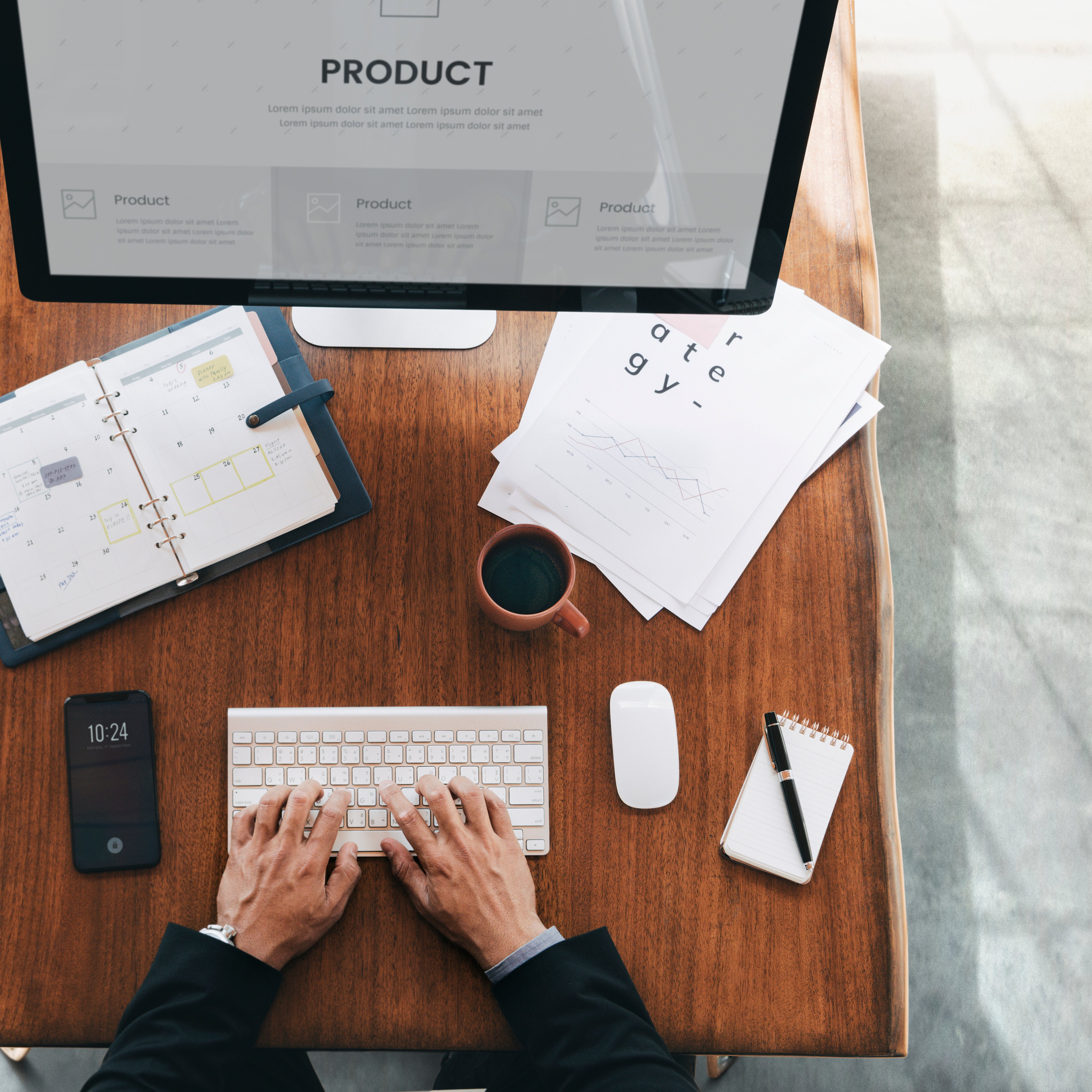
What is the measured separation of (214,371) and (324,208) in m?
0.26

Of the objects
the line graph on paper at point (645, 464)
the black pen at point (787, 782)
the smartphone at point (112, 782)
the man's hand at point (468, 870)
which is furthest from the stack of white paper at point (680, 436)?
the smartphone at point (112, 782)

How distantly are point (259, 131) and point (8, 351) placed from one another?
423mm

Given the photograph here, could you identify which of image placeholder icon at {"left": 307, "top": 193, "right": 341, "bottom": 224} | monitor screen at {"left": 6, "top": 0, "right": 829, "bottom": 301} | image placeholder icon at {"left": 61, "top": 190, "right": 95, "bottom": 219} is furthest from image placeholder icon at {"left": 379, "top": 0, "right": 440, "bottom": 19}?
image placeholder icon at {"left": 61, "top": 190, "right": 95, "bottom": 219}

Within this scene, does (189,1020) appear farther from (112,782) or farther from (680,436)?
(680,436)

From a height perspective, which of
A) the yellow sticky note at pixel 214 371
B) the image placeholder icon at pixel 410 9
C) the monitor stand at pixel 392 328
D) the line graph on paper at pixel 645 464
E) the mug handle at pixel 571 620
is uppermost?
the image placeholder icon at pixel 410 9

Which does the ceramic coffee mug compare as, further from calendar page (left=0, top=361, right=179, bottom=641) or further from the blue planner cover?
calendar page (left=0, top=361, right=179, bottom=641)

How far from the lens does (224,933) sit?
75 cm

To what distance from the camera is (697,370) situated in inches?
36.0

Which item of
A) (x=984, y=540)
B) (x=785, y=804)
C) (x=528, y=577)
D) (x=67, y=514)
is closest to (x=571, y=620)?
(x=528, y=577)

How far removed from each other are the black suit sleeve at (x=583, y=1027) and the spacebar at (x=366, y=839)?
16 centimetres

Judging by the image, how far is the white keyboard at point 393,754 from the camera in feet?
2.63

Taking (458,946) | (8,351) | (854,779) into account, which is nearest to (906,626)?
(854,779)

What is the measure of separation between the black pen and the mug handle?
213 mm

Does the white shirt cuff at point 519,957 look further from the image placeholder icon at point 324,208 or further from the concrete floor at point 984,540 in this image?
the concrete floor at point 984,540
